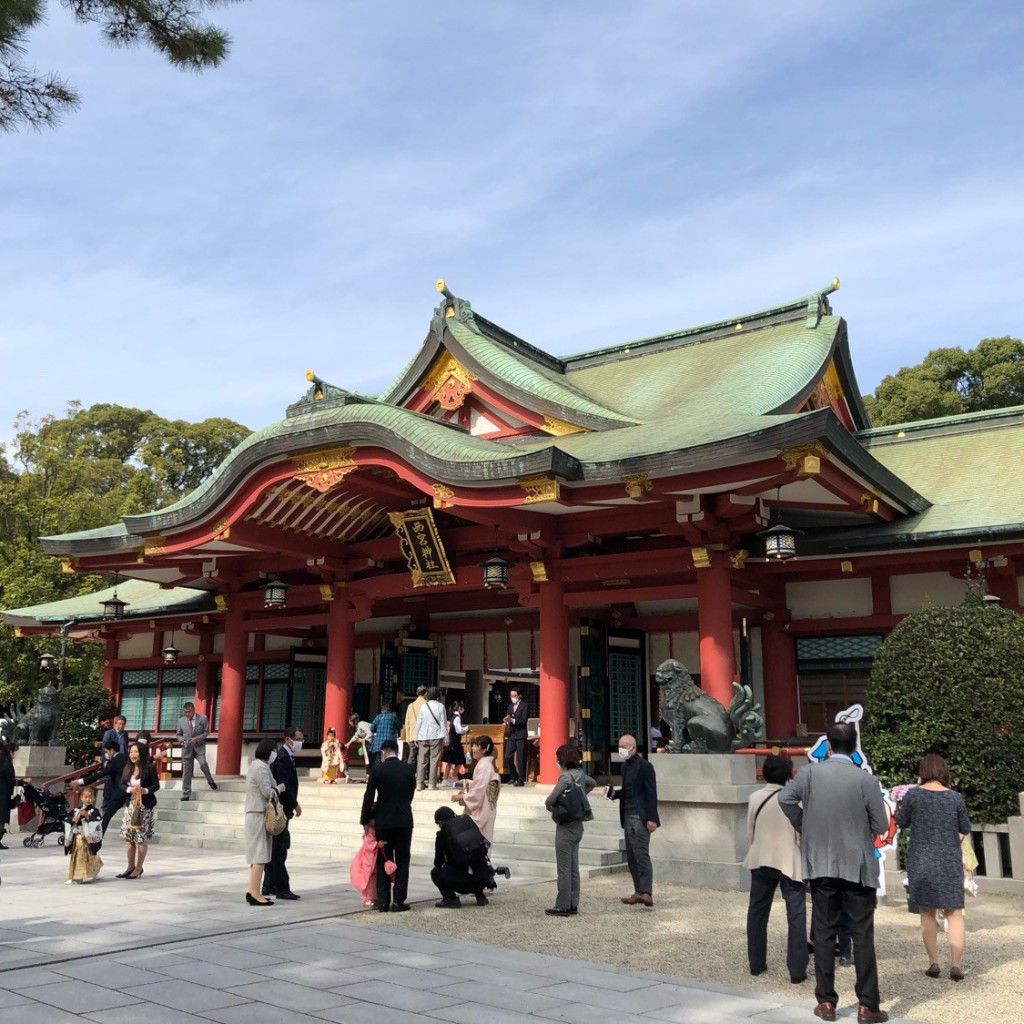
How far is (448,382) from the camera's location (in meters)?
19.1

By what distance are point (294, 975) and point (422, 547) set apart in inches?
391

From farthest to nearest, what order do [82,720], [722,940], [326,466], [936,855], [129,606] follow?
[129,606], [82,720], [326,466], [722,940], [936,855]

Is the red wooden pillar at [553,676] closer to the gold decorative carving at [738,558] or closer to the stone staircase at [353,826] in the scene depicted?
the stone staircase at [353,826]

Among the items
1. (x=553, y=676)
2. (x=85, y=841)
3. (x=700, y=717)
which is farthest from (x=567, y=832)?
(x=553, y=676)

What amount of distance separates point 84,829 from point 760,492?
9.11m

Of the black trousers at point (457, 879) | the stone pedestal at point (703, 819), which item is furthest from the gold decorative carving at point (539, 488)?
the black trousers at point (457, 879)

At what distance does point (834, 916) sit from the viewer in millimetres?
6395

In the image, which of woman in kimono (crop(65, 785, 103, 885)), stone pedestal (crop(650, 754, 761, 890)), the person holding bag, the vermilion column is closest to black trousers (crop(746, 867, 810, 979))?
the person holding bag

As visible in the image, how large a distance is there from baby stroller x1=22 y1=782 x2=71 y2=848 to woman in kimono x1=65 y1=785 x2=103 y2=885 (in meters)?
4.61

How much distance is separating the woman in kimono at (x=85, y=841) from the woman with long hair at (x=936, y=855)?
27.0ft

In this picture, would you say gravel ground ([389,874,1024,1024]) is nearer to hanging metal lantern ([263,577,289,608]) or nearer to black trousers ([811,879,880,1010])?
black trousers ([811,879,880,1010])

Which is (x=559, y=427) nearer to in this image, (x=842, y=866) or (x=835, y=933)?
(x=842, y=866)

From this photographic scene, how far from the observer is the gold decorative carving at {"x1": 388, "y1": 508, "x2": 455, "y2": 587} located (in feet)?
53.4

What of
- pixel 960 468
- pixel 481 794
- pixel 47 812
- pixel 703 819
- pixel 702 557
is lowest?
pixel 47 812
